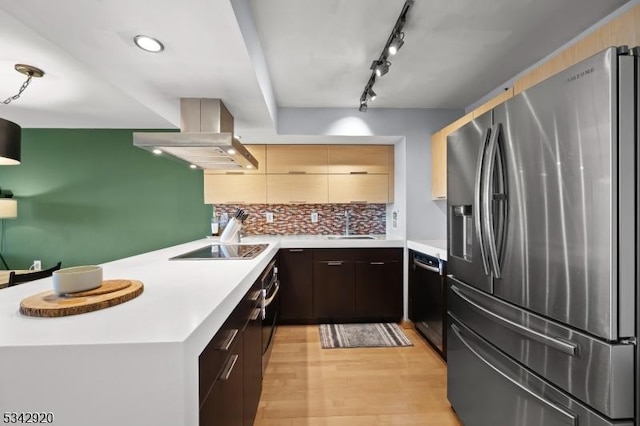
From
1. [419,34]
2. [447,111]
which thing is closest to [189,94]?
[419,34]

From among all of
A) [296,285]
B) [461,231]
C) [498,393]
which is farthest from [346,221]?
[498,393]

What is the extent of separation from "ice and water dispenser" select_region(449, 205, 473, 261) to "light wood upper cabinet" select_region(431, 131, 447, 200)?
1245 mm

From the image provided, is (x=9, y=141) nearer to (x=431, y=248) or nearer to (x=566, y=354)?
(x=566, y=354)

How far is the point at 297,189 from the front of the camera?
3.55m

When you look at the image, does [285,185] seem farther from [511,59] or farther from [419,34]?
[511,59]

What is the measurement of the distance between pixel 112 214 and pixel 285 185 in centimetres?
226

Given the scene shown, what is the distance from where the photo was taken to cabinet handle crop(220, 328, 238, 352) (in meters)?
1.05

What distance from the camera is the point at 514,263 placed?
1250 millimetres

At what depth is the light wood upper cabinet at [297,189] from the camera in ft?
11.6

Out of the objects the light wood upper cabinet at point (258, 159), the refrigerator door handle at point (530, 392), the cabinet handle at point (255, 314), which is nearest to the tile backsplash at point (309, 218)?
the light wood upper cabinet at point (258, 159)

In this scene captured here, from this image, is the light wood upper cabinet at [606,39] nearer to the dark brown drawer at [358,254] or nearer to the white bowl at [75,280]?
the dark brown drawer at [358,254]

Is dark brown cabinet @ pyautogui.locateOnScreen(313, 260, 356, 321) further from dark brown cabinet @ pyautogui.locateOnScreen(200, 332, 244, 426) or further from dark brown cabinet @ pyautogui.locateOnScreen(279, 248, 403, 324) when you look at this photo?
dark brown cabinet @ pyautogui.locateOnScreen(200, 332, 244, 426)

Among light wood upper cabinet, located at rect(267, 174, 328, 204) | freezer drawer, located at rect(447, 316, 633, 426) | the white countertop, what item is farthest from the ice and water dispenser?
light wood upper cabinet, located at rect(267, 174, 328, 204)

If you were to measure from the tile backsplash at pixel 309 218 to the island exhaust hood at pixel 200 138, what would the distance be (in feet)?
4.45
